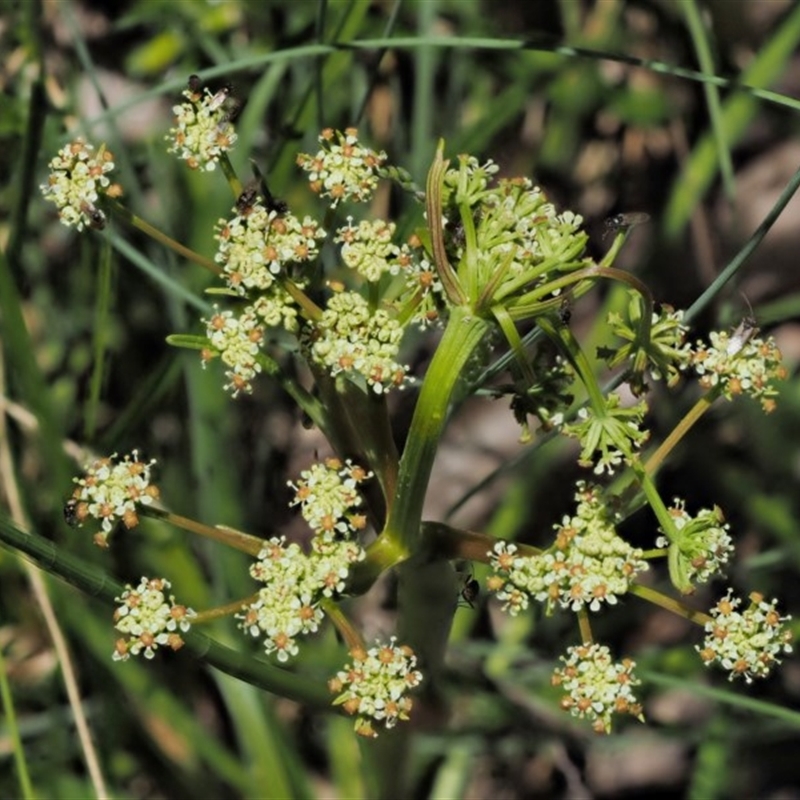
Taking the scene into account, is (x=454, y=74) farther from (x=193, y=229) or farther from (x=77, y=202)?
(x=77, y=202)

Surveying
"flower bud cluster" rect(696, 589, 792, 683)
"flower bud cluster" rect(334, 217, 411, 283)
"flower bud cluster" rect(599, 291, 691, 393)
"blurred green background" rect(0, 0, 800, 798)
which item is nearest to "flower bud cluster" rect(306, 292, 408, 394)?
"flower bud cluster" rect(334, 217, 411, 283)

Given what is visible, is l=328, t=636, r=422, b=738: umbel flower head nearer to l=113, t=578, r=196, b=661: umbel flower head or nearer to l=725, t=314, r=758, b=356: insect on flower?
l=113, t=578, r=196, b=661: umbel flower head

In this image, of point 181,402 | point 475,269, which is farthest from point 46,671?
point 475,269

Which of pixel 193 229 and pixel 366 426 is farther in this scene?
pixel 193 229

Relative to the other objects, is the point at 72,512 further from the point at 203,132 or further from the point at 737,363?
the point at 737,363

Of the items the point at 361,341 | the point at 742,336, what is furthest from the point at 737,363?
the point at 361,341

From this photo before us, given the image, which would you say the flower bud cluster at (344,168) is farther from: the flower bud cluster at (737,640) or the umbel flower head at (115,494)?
the flower bud cluster at (737,640)
